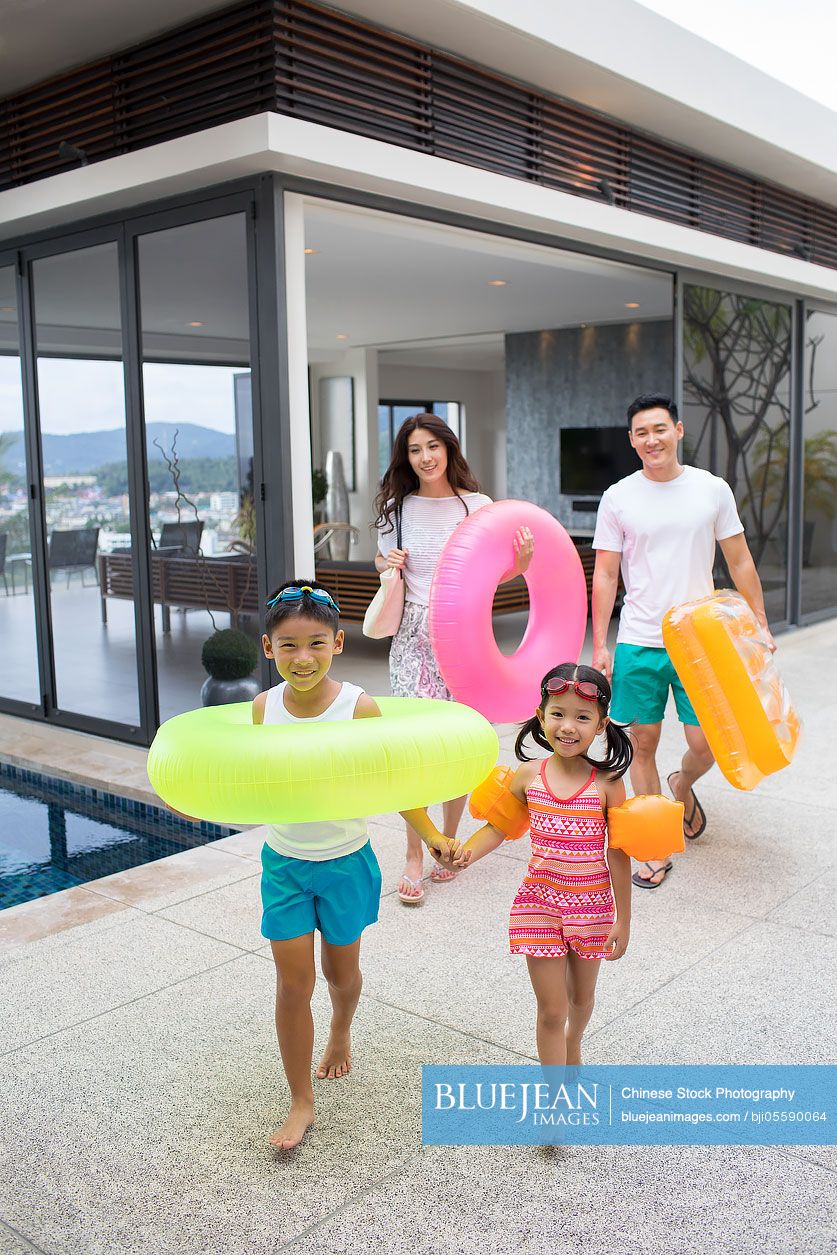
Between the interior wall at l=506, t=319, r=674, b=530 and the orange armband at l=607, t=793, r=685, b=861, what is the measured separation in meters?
10.6

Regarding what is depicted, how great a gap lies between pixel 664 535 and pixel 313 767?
2.27 m

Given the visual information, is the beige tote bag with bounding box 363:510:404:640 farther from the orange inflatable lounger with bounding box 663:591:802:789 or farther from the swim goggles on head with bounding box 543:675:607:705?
the swim goggles on head with bounding box 543:675:607:705

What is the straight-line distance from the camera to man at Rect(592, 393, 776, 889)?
4004mm

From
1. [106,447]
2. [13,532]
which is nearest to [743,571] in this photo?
[106,447]

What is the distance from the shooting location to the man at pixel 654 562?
400 cm

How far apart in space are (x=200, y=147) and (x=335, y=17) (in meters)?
0.81

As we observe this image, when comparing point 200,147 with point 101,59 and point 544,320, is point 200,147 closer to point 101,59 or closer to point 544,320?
point 101,59

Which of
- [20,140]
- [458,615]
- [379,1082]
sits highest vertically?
[20,140]

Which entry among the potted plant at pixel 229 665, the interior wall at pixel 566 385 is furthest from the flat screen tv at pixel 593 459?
the potted plant at pixel 229 665

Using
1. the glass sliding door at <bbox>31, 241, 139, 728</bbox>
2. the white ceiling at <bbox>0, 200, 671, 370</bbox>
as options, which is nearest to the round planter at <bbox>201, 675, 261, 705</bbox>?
the glass sliding door at <bbox>31, 241, 139, 728</bbox>

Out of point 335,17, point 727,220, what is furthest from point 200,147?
point 727,220

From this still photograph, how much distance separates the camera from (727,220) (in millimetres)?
8062

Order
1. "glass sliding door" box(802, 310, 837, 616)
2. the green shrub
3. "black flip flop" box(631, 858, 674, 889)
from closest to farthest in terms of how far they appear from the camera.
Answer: "black flip flop" box(631, 858, 674, 889)
the green shrub
"glass sliding door" box(802, 310, 837, 616)

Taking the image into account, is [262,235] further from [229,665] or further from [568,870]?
[568,870]
